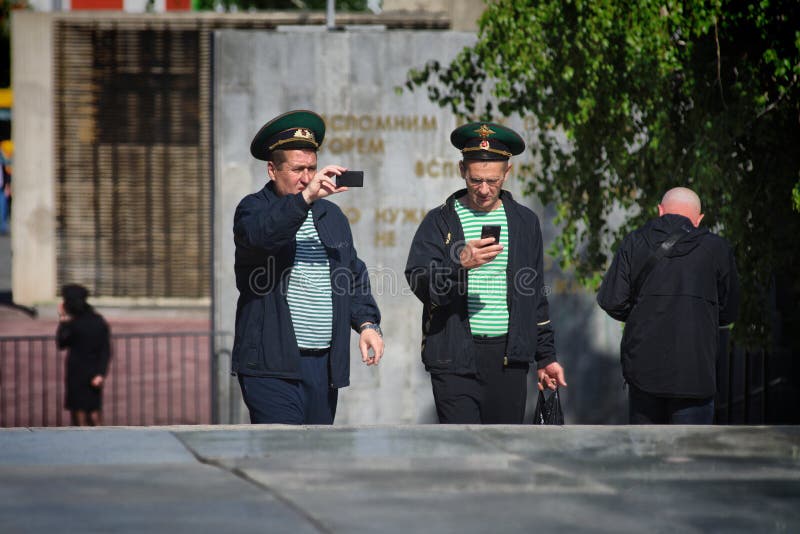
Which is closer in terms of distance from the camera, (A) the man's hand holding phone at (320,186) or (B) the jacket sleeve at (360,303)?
(A) the man's hand holding phone at (320,186)

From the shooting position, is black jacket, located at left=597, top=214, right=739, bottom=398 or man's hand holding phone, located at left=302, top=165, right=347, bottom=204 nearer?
man's hand holding phone, located at left=302, top=165, right=347, bottom=204

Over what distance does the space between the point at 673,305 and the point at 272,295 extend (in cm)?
199

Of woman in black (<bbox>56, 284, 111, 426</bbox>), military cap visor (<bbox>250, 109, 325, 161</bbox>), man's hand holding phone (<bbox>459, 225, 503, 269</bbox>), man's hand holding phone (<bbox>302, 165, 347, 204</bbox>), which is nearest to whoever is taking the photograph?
man's hand holding phone (<bbox>302, 165, 347, 204</bbox>)

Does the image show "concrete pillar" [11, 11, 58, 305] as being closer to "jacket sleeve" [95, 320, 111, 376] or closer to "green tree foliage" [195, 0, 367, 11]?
"jacket sleeve" [95, 320, 111, 376]

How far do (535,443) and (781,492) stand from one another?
35.1 inches

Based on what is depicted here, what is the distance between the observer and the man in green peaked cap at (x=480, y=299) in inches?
241

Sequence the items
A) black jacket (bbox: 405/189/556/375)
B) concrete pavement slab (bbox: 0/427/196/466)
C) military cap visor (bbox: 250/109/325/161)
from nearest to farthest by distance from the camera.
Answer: concrete pavement slab (bbox: 0/427/196/466)
military cap visor (bbox: 250/109/325/161)
black jacket (bbox: 405/189/556/375)

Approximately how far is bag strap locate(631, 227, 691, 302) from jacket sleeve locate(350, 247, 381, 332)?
4.39 feet

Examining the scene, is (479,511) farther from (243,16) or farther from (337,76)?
(243,16)

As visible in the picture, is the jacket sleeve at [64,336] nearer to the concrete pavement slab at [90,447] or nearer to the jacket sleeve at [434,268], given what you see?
the jacket sleeve at [434,268]

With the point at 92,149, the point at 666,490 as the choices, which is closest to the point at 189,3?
the point at 92,149

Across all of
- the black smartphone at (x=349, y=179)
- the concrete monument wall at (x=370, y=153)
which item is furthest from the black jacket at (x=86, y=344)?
the black smartphone at (x=349, y=179)

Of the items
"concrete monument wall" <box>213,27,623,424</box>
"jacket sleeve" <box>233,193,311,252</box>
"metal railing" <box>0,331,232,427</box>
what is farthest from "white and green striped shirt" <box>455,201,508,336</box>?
"metal railing" <box>0,331,232,427</box>

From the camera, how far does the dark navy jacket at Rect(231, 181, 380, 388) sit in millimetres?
5754
